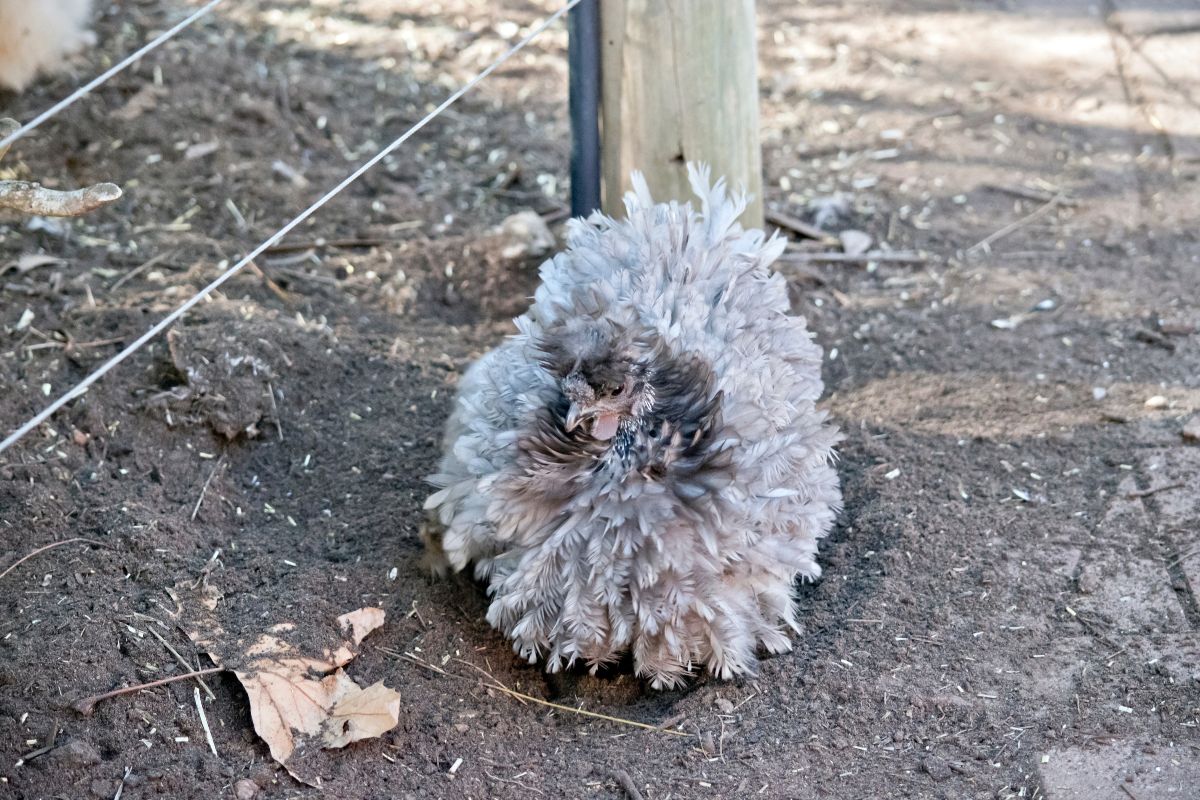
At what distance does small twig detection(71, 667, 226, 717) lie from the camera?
9.38 ft

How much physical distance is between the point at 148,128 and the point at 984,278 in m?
3.55

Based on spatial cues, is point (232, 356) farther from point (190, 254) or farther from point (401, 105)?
point (401, 105)

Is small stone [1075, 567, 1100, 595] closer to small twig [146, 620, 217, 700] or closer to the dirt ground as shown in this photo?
the dirt ground

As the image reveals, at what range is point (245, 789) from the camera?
2789mm

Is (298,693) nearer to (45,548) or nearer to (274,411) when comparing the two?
(45,548)

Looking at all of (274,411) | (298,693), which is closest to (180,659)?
(298,693)

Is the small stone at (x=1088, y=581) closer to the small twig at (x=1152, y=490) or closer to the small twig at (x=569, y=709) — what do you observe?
the small twig at (x=1152, y=490)

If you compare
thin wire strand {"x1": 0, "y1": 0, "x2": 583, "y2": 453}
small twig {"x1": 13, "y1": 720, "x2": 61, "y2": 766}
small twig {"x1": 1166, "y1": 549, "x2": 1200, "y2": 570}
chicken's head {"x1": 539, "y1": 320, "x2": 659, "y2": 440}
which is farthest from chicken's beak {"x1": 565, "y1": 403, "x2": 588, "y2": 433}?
small twig {"x1": 1166, "y1": 549, "x2": 1200, "y2": 570}

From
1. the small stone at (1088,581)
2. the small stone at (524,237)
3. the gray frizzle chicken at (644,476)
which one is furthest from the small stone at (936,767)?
the small stone at (524,237)

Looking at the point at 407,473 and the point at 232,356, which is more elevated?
the point at 232,356

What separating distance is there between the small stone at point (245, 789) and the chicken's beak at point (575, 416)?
3.63 ft

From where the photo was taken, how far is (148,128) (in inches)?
205

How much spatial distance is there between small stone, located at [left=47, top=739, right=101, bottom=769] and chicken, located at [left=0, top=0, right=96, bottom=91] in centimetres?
364

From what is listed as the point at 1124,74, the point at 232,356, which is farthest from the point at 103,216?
the point at 1124,74
